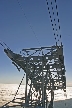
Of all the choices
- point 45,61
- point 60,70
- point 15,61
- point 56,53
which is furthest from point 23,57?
point 60,70

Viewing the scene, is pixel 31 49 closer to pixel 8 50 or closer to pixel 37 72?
pixel 8 50

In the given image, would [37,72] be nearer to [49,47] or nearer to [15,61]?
[15,61]

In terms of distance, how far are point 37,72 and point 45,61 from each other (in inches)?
86.3

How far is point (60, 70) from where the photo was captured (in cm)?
1853

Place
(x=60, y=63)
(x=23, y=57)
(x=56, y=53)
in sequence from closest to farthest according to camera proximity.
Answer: (x=56, y=53) → (x=23, y=57) → (x=60, y=63)

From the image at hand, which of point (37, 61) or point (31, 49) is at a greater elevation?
point (31, 49)

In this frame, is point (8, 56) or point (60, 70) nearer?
point (8, 56)

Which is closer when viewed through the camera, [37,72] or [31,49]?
[31,49]

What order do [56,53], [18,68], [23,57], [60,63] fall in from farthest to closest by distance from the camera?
[18,68], [60,63], [23,57], [56,53]

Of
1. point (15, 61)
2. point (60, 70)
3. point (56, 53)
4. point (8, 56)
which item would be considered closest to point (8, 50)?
point (8, 56)

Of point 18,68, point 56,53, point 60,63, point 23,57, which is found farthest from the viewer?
point 18,68

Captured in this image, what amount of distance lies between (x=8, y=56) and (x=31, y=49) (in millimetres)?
2091

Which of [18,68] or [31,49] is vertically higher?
[31,49]

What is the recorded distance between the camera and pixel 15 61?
15891 mm
